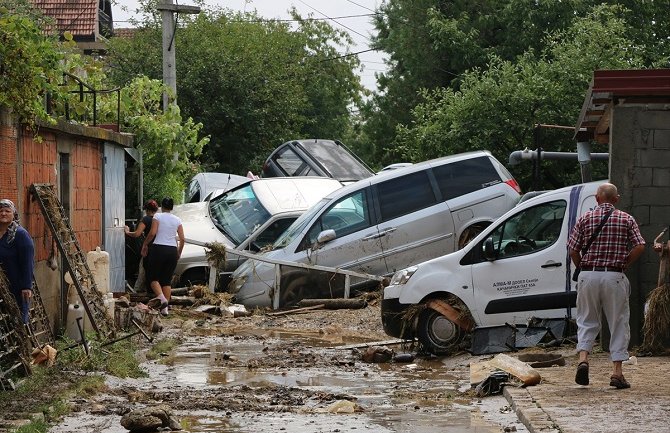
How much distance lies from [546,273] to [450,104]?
1502 centimetres

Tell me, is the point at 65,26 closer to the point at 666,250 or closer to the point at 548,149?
the point at 548,149

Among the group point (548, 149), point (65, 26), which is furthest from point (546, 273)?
point (65, 26)

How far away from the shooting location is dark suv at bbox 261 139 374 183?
96.2 ft

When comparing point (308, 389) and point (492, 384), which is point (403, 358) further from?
point (492, 384)

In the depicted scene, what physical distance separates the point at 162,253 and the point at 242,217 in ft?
14.2

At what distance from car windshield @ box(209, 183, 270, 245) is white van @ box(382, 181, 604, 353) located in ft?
27.6

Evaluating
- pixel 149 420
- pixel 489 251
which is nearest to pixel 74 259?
pixel 489 251

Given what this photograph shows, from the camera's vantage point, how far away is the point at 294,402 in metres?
11.1

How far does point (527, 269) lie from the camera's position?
1439 centimetres

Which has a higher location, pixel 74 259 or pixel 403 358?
pixel 74 259

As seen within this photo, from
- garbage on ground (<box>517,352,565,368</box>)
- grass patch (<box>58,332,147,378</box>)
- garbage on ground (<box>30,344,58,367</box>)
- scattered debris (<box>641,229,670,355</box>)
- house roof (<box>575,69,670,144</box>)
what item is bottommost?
grass patch (<box>58,332,147,378</box>)

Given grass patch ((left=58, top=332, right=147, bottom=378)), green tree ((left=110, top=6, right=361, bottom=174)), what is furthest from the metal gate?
green tree ((left=110, top=6, right=361, bottom=174))

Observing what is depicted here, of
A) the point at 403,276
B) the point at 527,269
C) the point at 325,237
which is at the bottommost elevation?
the point at 403,276

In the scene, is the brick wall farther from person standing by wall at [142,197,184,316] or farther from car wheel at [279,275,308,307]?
car wheel at [279,275,308,307]
